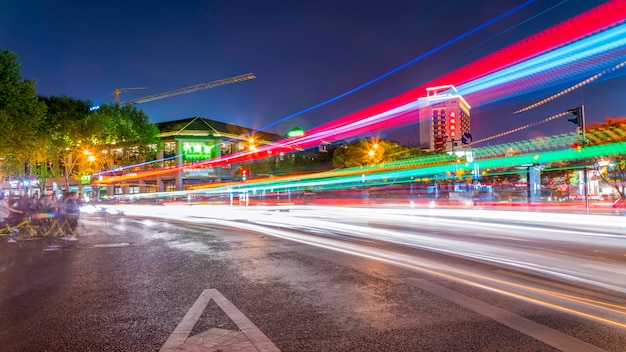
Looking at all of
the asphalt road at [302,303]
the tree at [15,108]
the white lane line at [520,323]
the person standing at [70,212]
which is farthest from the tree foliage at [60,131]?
the white lane line at [520,323]

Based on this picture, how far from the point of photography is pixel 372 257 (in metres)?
10.1

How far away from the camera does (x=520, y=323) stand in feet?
16.4

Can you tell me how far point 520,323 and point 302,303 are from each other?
2848 mm

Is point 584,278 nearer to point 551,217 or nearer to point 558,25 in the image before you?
point 551,217

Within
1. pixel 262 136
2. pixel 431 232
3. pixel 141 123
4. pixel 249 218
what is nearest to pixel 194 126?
pixel 262 136

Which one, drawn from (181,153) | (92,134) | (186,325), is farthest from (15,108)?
(181,153)

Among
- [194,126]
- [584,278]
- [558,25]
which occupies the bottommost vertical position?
[584,278]

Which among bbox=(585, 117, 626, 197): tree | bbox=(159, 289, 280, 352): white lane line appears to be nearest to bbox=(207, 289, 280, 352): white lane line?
bbox=(159, 289, 280, 352): white lane line

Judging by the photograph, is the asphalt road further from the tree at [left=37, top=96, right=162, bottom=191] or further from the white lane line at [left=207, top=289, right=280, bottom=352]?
the tree at [left=37, top=96, right=162, bottom=191]

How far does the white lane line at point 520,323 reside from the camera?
14.0ft

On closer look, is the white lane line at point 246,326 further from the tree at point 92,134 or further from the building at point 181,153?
the building at point 181,153

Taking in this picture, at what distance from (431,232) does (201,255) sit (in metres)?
8.58

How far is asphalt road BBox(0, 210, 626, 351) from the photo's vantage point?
4531 mm

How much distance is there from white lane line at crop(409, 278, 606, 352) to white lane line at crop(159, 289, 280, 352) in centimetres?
282
